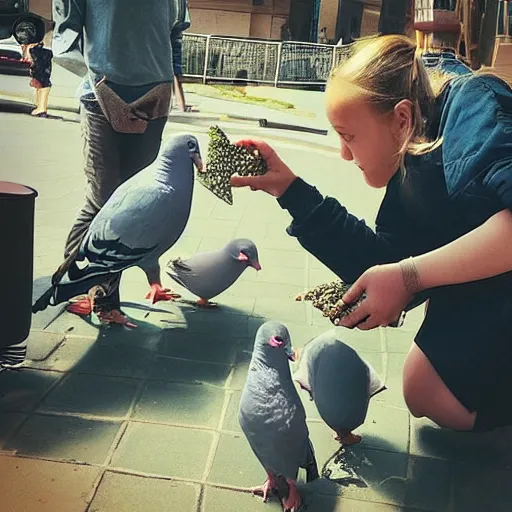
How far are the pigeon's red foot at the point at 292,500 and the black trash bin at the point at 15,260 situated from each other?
59 cm

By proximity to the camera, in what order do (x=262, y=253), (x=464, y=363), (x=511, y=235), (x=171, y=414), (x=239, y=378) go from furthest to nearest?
(x=262, y=253) < (x=239, y=378) < (x=171, y=414) < (x=464, y=363) < (x=511, y=235)

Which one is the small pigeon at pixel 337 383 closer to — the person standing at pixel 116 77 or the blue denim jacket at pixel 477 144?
the blue denim jacket at pixel 477 144

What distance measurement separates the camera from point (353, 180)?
1375 millimetres

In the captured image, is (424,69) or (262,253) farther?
(262,253)

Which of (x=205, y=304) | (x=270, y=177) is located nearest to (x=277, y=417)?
(x=270, y=177)

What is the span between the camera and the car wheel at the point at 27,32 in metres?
1.21

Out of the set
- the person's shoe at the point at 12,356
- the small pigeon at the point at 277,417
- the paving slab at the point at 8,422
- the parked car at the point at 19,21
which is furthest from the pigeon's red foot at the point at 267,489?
the parked car at the point at 19,21

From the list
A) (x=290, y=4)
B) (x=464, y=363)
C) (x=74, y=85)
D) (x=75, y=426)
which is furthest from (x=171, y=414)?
(x=290, y=4)

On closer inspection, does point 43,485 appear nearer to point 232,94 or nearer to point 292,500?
point 292,500

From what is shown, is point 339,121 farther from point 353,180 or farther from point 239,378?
point 239,378

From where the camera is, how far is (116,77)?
1166 millimetres

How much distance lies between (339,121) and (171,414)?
1.94 feet

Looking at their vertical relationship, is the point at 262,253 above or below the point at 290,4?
below

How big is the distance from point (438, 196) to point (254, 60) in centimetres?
49
